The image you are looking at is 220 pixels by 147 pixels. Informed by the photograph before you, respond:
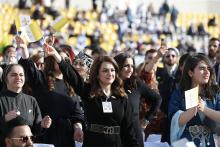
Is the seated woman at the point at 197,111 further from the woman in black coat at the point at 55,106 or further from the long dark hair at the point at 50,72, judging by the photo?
the long dark hair at the point at 50,72

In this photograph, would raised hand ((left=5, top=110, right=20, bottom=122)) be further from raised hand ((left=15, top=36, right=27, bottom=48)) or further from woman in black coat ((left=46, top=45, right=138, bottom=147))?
raised hand ((left=15, top=36, right=27, bottom=48))

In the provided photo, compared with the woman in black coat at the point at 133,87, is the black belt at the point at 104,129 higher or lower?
lower

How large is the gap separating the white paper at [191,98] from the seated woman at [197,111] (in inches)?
12.1

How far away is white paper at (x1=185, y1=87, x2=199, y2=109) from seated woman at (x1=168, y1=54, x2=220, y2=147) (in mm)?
306

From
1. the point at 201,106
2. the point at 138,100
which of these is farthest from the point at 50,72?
the point at 201,106

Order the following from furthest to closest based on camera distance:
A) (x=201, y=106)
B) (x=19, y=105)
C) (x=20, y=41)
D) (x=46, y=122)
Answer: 1. (x=20, y=41)
2. (x=19, y=105)
3. (x=46, y=122)
4. (x=201, y=106)

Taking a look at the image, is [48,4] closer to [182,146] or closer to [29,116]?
[29,116]

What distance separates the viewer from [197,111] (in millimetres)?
5883

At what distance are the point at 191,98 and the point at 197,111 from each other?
1.27 ft

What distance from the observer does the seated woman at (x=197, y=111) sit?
5.98 meters

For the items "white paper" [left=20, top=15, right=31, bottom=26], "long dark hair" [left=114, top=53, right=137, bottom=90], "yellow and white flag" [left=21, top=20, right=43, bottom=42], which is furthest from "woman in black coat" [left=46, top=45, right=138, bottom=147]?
"white paper" [left=20, top=15, right=31, bottom=26]

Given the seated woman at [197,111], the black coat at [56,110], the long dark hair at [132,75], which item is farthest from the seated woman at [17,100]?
the seated woman at [197,111]

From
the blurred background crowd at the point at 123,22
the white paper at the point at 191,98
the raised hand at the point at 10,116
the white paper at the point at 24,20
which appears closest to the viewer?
the raised hand at the point at 10,116

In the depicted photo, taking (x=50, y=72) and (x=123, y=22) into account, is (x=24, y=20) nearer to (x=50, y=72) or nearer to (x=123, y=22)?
(x=50, y=72)
